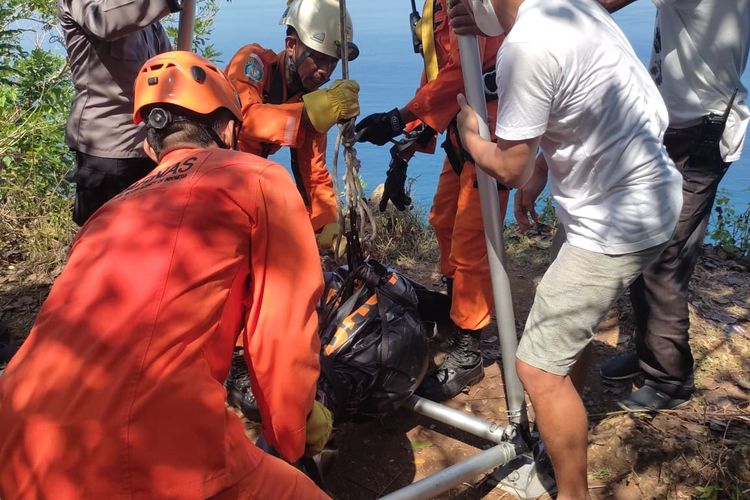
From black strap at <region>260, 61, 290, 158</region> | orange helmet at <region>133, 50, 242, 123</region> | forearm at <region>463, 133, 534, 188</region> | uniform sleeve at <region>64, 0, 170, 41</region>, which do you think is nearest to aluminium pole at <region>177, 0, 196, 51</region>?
uniform sleeve at <region>64, 0, 170, 41</region>

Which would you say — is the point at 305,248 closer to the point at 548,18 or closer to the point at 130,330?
the point at 130,330

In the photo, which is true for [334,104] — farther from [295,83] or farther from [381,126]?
[295,83]

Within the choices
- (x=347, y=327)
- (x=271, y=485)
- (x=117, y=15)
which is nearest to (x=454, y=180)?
(x=347, y=327)

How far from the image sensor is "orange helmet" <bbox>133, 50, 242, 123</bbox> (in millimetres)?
1865

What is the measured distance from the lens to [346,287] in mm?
2842

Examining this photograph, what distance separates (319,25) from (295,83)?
1.12 ft

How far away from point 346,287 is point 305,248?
1.13m

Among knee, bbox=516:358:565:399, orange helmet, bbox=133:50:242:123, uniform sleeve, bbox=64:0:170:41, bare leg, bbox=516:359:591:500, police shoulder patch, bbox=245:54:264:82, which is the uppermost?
uniform sleeve, bbox=64:0:170:41

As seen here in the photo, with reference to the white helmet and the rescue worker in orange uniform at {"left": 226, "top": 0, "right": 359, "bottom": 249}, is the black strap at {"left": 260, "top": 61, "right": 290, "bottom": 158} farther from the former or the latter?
the white helmet

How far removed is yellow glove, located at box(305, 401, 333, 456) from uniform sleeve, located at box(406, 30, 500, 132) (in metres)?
1.56

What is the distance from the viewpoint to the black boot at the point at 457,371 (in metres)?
3.30

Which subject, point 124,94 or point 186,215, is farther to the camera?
point 124,94

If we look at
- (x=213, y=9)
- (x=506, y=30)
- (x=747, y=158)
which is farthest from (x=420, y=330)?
(x=747, y=158)

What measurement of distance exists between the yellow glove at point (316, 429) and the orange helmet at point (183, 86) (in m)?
0.93
